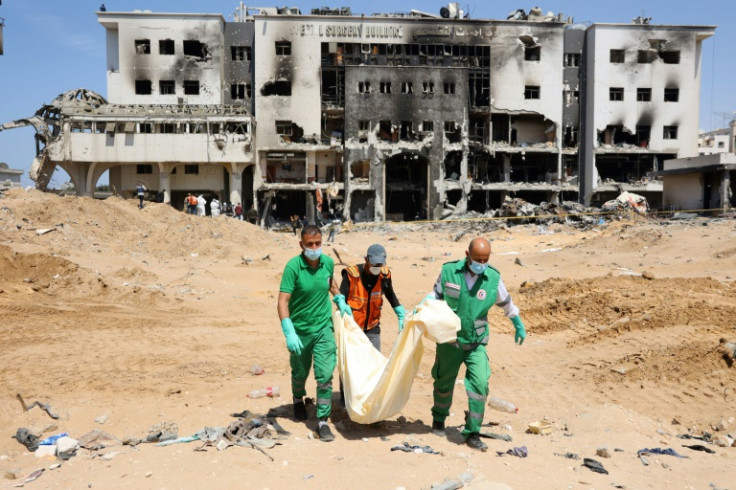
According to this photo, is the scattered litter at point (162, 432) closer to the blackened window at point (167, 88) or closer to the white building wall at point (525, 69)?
the blackened window at point (167, 88)

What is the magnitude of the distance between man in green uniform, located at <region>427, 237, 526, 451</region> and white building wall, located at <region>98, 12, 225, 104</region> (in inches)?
1565

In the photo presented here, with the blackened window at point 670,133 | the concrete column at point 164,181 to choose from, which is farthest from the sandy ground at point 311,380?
the blackened window at point 670,133

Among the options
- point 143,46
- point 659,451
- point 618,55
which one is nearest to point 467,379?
point 659,451

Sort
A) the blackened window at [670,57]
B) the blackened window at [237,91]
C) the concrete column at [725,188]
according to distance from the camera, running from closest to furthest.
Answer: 1. the concrete column at [725,188]
2. the blackened window at [237,91]
3. the blackened window at [670,57]

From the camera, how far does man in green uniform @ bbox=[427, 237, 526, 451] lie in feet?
17.0

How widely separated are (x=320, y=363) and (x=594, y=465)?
243 cm

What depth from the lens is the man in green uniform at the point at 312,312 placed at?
5281 mm

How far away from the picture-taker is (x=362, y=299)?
5.86 meters

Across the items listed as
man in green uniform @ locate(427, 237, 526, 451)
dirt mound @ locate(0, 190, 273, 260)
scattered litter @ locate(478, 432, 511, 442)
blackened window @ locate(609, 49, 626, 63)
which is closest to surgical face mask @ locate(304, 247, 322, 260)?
man in green uniform @ locate(427, 237, 526, 451)

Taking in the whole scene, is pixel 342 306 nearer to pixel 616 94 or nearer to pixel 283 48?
pixel 283 48

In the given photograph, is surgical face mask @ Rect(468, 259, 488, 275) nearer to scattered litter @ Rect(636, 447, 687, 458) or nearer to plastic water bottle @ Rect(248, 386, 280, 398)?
scattered litter @ Rect(636, 447, 687, 458)

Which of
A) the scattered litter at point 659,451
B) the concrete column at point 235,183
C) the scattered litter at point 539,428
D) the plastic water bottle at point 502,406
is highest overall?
the concrete column at point 235,183

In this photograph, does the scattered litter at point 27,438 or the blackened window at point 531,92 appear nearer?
the scattered litter at point 27,438

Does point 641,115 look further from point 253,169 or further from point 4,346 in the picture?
point 4,346
